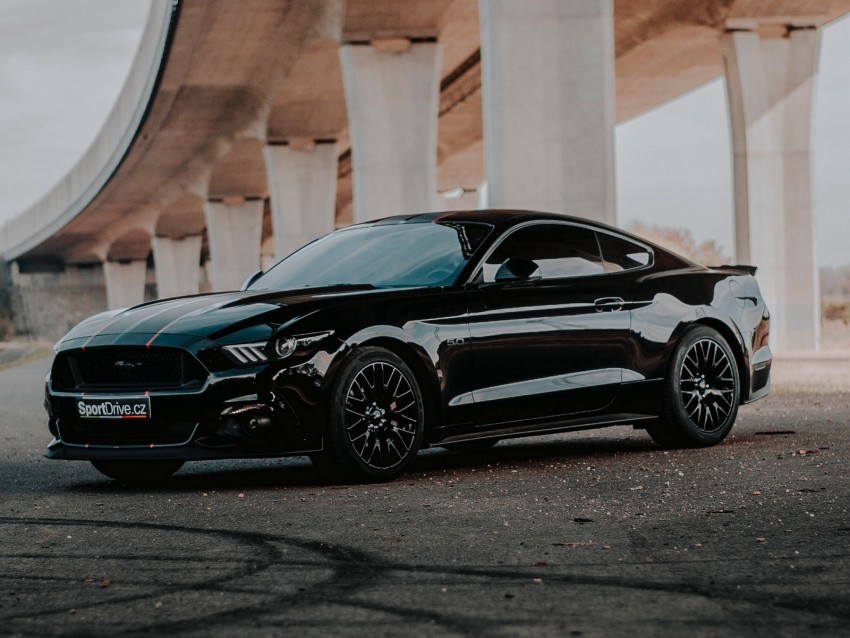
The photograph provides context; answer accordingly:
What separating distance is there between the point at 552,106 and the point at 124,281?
75.6 meters

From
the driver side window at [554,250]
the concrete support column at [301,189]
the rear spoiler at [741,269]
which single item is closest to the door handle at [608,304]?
the driver side window at [554,250]

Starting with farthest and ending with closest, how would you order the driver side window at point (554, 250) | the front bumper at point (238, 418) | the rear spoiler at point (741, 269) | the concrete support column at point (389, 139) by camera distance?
1. the concrete support column at point (389, 139)
2. the rear spoiler at point (741, 269)
3. the driver side window at point (554, 250)
4. the front bumper at point (238, 418)

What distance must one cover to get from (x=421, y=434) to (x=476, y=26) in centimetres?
2574

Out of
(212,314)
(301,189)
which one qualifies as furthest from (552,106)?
(301,189)

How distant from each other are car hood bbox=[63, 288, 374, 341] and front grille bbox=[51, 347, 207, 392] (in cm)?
11

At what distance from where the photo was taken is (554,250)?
8383 millimetres

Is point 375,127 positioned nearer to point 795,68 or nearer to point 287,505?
point 795,68

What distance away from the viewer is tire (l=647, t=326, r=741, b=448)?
8.62 metres

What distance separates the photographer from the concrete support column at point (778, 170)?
29125mm

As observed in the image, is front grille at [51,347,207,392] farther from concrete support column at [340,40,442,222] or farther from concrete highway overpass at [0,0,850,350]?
concrete support column at [340,40,442,222]

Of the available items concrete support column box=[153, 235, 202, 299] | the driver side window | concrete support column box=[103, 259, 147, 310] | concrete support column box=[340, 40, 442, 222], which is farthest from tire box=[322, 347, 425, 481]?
concrete support column box=[103, 259, 147, 310]

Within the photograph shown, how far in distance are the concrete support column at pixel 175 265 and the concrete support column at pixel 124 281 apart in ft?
45.2

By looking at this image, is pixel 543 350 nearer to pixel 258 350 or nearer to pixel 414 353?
pixel 414 353

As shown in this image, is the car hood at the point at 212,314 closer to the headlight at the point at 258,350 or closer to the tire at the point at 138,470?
the headlight at the point at 258,350
